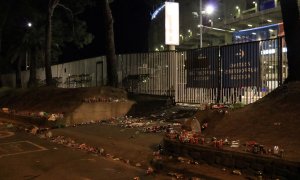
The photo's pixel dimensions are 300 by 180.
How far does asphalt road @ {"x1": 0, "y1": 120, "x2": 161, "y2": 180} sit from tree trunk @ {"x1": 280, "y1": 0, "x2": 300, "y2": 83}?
4678 mm

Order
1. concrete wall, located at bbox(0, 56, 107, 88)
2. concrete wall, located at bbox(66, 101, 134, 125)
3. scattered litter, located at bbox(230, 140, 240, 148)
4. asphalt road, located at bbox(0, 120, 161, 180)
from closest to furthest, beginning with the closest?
scattered litter, located at bbox(230, 140, 240, 148)
asphalt road, located at bbox(0, 120, 161, 180)
concrete wall, located at bbox(66, 101, 134, 125)
concrete wall, located at bbox(0, 56, 107, 88)

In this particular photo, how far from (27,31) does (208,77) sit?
947 inches

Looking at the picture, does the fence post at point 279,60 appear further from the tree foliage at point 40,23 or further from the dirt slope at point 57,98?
the tree foliage at point 40,23

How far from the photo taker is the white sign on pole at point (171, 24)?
19875mm

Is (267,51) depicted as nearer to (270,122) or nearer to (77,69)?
(270,122)

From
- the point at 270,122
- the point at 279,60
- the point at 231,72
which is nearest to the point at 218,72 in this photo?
the point at 231,72

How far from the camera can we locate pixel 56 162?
33.0 ft

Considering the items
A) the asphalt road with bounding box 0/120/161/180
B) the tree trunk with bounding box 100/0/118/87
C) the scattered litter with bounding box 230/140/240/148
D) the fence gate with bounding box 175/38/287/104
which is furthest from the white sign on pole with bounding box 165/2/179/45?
the scattered litter with bounding box 230/140/240/148

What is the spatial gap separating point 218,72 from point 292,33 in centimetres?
524

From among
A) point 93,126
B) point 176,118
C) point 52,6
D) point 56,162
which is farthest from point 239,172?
point 52,6

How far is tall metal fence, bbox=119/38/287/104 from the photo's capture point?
550 inches

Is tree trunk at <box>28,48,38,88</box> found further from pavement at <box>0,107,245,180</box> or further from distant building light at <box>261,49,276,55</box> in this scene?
distant building light at <box>261,49,276,55</box>

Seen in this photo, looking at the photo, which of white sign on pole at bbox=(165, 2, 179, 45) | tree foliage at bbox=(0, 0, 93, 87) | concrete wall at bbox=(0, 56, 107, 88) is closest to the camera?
white sign on pole at bbox=(165, 2, 179, 45)

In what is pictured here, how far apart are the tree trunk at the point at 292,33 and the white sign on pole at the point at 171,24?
9.50m
